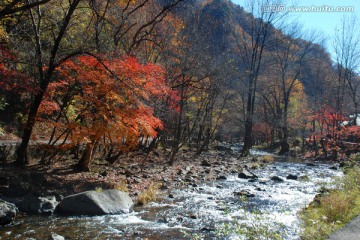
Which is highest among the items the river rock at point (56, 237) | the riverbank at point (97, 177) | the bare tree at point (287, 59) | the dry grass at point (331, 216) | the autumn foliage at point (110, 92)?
the bare tree at point (287, 59)

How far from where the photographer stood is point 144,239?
6.99 meters

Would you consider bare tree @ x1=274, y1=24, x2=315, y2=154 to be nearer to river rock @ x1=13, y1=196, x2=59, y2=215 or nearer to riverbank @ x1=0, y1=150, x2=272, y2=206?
riverbank @ x1=0, y1=150, x2=272, y2=206

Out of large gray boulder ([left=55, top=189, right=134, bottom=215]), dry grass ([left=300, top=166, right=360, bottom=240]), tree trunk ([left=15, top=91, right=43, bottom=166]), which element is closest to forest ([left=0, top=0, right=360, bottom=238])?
tree trunk ([left=15, top=91, right=43, bottom=166])

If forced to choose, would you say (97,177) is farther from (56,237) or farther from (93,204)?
(56,237)

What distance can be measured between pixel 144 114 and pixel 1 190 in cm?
506

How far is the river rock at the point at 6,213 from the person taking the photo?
24.1 feet

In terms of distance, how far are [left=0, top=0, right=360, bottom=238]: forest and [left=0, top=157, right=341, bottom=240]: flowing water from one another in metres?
3.15

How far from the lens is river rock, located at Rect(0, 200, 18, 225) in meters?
7.33

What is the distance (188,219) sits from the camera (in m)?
8.59

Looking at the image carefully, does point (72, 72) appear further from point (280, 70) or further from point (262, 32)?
point (280, 70)

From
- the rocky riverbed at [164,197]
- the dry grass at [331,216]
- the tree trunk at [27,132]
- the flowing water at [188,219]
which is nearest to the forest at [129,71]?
the tree trunk at [27,132]

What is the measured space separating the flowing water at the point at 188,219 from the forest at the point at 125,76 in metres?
3.15

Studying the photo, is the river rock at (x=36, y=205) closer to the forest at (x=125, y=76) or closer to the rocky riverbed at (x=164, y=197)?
the rocky riverbed at (x=164, y=197)

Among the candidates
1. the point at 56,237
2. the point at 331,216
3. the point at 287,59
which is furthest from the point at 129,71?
the point at 287,59
